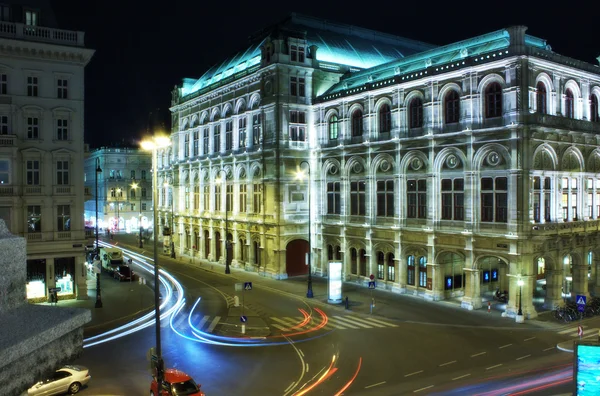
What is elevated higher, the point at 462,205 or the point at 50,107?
the point at 50,107

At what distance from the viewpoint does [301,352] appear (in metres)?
28.2

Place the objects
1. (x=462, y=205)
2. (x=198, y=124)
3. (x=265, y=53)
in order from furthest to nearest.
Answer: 1. (x=198, y=124)
2. (x=265, y=53)
3. (x=462, y=205)

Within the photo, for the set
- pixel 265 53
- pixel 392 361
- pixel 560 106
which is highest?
pixel 265 53

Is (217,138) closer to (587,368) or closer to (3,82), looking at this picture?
(3,82)

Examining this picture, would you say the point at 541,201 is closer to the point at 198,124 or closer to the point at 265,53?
the point at 265,53

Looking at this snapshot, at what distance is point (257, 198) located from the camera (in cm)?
5831

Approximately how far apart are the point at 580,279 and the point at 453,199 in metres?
11.1

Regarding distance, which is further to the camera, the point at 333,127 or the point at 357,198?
the point at 333,127

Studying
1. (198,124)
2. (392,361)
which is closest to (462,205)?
(392,361)

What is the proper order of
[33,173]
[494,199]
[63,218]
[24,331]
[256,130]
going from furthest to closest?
1. [256,130]
2. [63,218]
3. [33,173]
4. [494,199]
5. [24,331]

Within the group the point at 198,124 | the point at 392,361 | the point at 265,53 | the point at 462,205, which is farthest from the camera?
the point at 198,124

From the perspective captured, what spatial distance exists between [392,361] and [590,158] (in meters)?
26.3

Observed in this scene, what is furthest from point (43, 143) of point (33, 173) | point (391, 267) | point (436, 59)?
point (436, 59)

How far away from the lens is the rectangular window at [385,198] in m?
46.8
